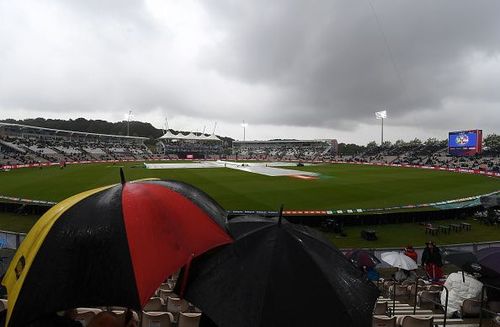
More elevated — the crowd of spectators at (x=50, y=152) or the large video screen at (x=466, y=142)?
the large video screen at (x=466, y=142)

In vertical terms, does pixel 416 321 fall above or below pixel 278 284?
below

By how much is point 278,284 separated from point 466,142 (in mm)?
82873

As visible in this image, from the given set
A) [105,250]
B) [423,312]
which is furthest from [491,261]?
[105,250]

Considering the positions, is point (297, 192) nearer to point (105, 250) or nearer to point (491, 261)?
point (491, 261)

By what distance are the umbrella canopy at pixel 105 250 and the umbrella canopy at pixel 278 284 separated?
11.9 inches

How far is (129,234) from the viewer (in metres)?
3.06

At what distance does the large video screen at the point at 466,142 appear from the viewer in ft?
233

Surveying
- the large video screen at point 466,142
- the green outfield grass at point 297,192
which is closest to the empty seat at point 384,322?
the green outfield grass at point 297,192

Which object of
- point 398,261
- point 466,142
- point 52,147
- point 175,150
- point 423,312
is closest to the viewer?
point 423,312

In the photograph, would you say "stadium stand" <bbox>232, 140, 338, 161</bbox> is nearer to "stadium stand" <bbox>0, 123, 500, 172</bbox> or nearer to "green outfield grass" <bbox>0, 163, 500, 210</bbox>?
"stadium stand" <bbox>0, 123, 500, 172</bbox>

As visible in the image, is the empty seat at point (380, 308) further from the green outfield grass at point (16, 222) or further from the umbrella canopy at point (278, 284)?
the green outfield grass at point (16, 222)

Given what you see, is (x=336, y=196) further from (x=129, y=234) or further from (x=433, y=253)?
(x=129, y=234)

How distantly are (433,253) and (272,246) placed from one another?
460 inches

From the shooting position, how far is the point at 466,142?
241 ft
